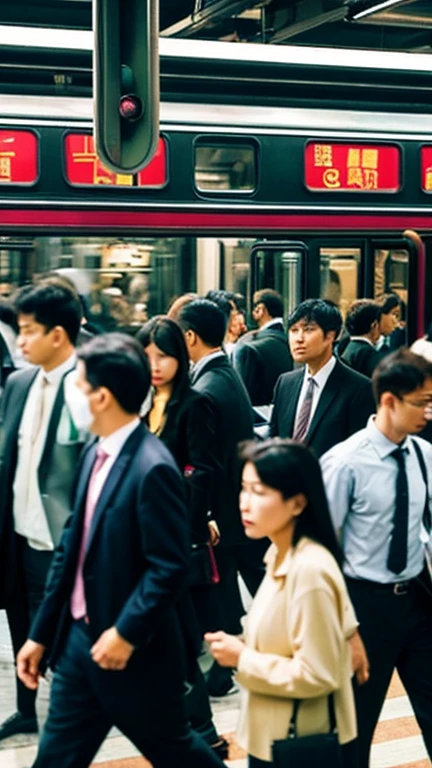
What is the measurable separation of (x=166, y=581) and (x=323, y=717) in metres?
0.59

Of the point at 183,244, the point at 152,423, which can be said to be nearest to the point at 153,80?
the point at 152,423

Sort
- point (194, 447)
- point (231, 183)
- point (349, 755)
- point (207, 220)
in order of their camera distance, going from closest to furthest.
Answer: point (349, 755) → point (194, 447) → point (207, 220) → point (231, 183)

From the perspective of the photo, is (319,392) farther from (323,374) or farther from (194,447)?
(194,447)

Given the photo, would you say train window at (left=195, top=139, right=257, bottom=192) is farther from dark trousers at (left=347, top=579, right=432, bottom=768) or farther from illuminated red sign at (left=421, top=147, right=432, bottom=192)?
dark trousers at (left=347, top=579, right=432, bottom=768)

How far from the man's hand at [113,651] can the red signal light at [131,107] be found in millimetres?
1901

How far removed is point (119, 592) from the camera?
3828 mm

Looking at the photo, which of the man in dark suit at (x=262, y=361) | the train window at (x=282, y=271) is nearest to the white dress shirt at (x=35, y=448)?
the man in dark suit at (x=262, y=361)

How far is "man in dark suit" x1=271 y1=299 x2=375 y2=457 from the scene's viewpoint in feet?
19.0

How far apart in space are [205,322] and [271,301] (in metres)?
3.17

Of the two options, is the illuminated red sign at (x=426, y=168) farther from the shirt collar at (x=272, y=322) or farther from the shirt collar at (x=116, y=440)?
the shirt collar at (x=116, y=440)

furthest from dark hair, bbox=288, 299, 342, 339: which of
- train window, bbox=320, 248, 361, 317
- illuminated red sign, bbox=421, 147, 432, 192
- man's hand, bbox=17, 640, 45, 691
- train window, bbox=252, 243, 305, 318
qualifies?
illuminated red sign, bbox=421, 147, 432, 192

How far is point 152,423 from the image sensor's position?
5.49 metres

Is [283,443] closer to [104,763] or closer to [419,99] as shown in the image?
[104,763]

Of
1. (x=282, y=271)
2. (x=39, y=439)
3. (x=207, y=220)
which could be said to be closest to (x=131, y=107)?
(x=39, y=439)
